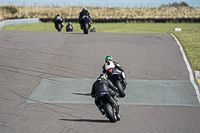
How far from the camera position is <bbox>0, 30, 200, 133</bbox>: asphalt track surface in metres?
9.20

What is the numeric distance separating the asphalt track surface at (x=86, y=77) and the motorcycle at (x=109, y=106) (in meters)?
0.22

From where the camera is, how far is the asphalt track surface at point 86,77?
30.2 feet

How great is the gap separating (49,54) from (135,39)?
6487mm

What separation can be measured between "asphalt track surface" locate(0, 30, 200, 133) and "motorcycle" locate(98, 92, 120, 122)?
8.8 inches

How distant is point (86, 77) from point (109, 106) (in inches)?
231

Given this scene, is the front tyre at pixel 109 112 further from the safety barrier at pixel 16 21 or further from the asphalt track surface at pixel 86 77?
the safety barrier at pixel 16 21

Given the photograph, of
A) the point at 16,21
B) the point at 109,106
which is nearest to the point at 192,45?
the point at 109,106

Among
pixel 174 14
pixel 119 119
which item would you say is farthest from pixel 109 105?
pixel 174 14

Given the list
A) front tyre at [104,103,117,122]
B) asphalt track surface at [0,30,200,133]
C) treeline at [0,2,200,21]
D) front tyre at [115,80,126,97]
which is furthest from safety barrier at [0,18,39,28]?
front tyre at [104,103,117,122]

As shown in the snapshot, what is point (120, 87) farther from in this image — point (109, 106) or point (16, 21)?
point (16, 21)

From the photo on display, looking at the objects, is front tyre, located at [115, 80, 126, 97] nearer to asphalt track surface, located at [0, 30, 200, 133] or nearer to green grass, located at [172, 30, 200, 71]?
asphalt track surface, located at [0, 30, 200, 133]

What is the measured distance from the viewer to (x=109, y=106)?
9117mm

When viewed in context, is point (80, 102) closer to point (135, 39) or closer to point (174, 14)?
point (135, 39)

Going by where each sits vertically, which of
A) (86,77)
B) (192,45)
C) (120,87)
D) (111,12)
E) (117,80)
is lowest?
(86,77)
